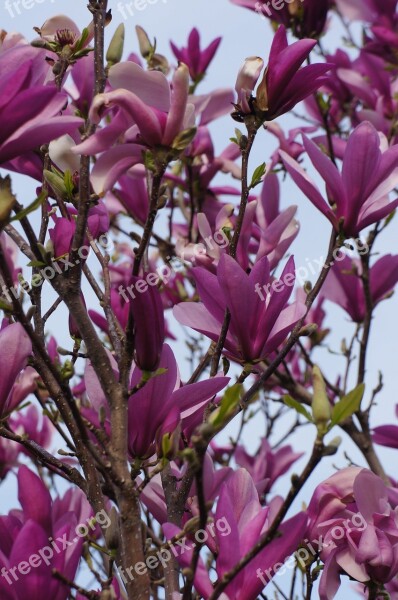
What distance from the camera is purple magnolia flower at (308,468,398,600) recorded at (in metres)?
1.23

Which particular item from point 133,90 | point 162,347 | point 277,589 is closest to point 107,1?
point 133,90

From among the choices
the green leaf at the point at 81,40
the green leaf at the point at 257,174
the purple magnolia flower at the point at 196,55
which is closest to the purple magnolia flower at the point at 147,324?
the green leaf at the point at 257,174

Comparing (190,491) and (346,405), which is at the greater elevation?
(190,491)

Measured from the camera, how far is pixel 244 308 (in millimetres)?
1232

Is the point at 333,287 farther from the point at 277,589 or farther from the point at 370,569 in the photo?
the point at 370,569

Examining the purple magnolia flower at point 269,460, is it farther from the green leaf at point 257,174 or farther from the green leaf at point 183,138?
the green leaf at point 183,138

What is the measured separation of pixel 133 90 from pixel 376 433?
1.05 meters

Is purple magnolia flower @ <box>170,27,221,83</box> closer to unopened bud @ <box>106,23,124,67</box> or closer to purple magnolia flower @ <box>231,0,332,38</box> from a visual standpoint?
purple magnolia flower @ <box>231,0,332,38</box>

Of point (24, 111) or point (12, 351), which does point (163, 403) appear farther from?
point (24, 111)

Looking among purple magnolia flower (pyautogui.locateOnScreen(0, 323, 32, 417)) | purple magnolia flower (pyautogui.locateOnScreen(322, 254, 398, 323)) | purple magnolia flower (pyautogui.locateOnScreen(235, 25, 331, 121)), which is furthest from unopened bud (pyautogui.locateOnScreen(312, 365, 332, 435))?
purple magnolia flower (pyautogui.locateOnScreen(322, 254, 398, 323))

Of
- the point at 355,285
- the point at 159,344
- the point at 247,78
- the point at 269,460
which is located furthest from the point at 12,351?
the point at 269,460

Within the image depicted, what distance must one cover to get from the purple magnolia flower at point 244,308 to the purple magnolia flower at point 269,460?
4.37 feet

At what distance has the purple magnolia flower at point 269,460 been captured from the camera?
2562 millimetres

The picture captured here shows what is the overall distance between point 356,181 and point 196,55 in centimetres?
138
